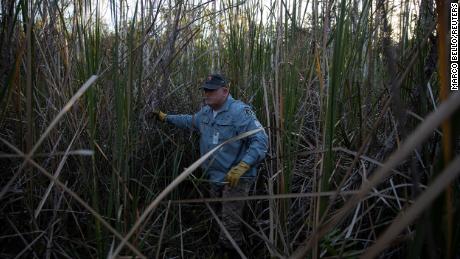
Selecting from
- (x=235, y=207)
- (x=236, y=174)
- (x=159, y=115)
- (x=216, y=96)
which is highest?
(x=216, y=96)

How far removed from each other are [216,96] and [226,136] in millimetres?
239

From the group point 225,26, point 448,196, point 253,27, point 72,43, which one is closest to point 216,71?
point 225,26

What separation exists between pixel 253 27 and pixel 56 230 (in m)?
1.43

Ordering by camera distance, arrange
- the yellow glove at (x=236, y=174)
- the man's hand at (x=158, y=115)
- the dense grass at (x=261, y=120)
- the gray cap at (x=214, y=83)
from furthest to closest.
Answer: the gray cap at (x=214, y=83) < the yellow glove at (x=236, y=174) < the man's hand at (x=158, y=115) < the dense grass at (x=261, y=120)

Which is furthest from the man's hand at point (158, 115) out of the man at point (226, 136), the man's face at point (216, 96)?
the man's face at point (216, 96)

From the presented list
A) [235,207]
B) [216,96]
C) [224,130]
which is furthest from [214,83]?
[235,207]

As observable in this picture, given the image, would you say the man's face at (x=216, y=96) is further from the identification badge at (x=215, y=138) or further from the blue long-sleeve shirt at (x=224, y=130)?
the identification badge at (x=215, y=138)

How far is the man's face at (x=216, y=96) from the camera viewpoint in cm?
213

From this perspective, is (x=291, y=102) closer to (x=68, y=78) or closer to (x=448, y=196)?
(x=448, y=196)

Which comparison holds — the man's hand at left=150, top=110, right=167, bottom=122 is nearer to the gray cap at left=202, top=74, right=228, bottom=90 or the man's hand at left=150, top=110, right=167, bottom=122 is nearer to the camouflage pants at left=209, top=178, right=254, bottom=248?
the gray cap at left=202, top=74, right=228, bottom=90

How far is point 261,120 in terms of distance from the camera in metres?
2.22

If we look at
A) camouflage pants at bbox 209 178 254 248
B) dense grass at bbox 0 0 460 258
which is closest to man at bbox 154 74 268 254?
camouflage pants at bbox 209 178 254 248

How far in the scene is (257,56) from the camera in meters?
2.08

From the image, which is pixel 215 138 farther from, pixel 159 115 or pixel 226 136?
pixel 159 115
